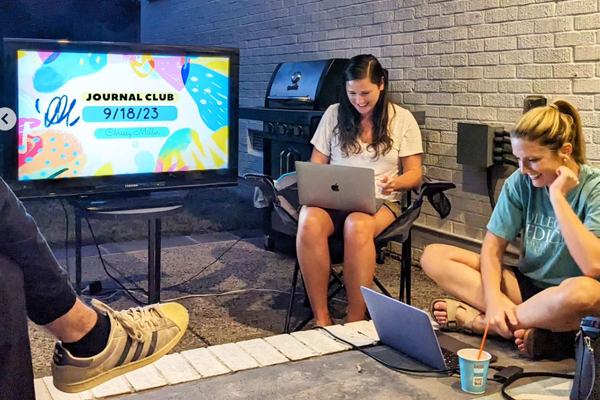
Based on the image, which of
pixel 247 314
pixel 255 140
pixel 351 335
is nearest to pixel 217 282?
pixel 247 314

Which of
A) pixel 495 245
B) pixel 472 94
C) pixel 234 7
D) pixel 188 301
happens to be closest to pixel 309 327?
pixel 188 301

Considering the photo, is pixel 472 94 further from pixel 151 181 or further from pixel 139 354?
pixel 139 354

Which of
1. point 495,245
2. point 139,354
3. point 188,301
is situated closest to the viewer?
point 139,354

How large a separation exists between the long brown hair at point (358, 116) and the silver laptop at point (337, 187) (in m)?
0.35

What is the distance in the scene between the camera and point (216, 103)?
3.13 metres

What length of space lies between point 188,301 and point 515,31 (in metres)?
2.00

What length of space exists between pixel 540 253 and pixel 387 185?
76 centimetres

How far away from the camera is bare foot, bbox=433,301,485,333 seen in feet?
7.93

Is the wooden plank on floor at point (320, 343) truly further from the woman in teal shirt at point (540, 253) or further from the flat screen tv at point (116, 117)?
the flat screen tv at point (116, 117)

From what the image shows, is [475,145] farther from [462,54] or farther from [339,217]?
[339,217]

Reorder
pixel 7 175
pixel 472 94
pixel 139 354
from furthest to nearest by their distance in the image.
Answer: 1. pixel 472 94
2. pixel 7 175
3. pixel 139 354

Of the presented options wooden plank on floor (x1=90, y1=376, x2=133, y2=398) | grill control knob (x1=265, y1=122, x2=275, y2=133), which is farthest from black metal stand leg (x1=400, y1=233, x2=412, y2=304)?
grill control knob (x1=265, y1=122, x2=275, y2=133)

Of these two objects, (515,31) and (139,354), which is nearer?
(139,354)

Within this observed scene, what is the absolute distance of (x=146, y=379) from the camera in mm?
2035
